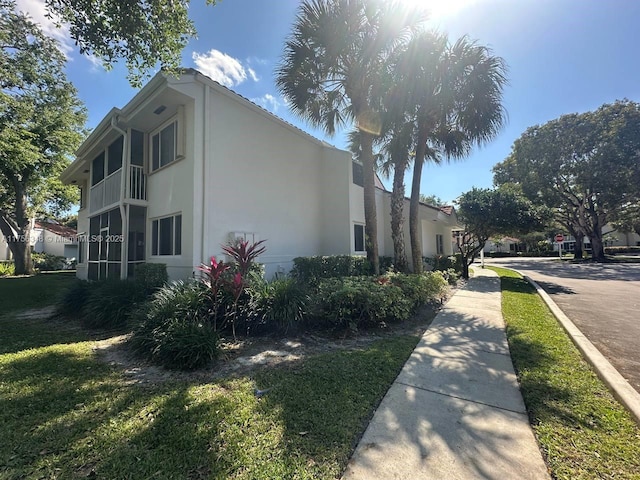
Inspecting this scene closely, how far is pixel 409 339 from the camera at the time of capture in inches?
243

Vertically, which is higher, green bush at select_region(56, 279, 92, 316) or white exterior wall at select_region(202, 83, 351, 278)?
white exterior wall at select_region(202, 83, 351, 278)

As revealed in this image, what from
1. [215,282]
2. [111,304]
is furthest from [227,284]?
[111,304]

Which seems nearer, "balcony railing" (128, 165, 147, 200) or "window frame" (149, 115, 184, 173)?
"window frame" (149, 115, 184, 173)

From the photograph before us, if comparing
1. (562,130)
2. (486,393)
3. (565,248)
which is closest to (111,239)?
(486,393)

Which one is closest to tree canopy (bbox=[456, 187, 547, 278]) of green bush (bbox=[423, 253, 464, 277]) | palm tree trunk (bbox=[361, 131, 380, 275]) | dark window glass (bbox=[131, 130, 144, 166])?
green bush (bbox=[423, 253, 464, 277])

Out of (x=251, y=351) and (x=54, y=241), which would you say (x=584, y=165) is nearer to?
(x=251, y=351)

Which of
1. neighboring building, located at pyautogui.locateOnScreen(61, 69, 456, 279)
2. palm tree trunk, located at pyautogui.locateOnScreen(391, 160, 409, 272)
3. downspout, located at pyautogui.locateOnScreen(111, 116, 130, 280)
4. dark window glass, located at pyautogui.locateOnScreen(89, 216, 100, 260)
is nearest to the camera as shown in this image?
neighboring building, located at pyautogui.locateOnScreen(61, 69, 456, 279)

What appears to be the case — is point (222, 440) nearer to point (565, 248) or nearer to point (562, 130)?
point (562, 130)

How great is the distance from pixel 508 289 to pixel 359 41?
38.0 ft

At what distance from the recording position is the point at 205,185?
354 inches

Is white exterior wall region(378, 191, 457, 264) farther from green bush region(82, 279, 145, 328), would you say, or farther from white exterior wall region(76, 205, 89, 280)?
white exterior wall region(76, 205, 89, 280)

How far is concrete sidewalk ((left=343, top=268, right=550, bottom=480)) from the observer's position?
2566mm

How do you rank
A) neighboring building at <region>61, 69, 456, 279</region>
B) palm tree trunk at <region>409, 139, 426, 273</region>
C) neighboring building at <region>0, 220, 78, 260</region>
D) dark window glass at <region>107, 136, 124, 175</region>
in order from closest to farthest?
neighboring building at <region>61, 69, 456, 279</region>
dark window glass at <region>107, 136, 124, 175</region>
palm tree trunk at <region>409, 139, 426, 273</region>
neighboring building at <region>0, 220, 78, 260</region>

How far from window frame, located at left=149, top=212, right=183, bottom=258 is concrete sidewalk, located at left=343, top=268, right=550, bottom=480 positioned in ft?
25.6
